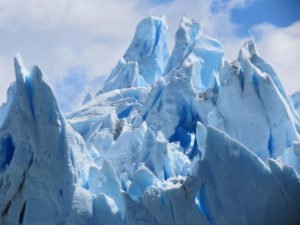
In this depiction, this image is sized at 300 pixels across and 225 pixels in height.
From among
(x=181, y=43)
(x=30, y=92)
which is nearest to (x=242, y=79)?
(x=30, y=92)

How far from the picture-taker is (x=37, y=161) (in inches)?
362

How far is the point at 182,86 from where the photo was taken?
14.2 meters

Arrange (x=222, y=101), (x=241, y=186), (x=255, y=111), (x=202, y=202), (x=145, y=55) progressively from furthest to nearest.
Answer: (x=145, y=55)
(x=222, y=101)
(x=255, y=111)
(x=202, y=202)
(x=241, y=186)

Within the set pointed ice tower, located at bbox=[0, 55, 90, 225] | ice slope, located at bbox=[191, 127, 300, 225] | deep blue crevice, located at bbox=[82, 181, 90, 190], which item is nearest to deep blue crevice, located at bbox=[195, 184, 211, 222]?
ice slope, located at bbox=[191, 127, 300, 225]

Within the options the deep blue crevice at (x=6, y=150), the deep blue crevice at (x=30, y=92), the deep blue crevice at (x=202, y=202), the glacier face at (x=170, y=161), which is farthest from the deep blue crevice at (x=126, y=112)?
the deep blue crevice at (x=202, y=202)

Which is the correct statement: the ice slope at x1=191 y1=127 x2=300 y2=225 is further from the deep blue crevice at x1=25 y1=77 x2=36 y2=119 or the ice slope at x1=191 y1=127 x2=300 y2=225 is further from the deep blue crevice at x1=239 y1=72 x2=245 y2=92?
the deep blue crevice at x1=239 y1=72 x2=245 y2=92

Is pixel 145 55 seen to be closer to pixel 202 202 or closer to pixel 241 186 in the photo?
pixel 202 202

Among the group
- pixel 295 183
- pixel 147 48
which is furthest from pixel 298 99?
pixel 295 183

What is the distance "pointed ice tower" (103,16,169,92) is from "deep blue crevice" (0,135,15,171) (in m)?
9.89

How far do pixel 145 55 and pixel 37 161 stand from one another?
1156cm

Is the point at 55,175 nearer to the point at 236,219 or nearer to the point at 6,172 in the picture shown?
the point at 6,172

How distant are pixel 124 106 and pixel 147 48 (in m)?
3.29

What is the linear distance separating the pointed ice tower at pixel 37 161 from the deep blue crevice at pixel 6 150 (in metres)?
0.25

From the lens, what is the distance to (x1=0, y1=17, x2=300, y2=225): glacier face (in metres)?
7.68
